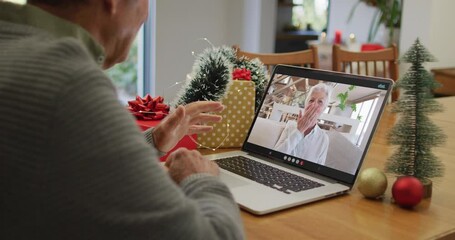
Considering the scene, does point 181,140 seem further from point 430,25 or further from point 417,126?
point 430,25

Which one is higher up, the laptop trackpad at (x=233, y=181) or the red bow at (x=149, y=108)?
the red bow at (x=149, y=108)

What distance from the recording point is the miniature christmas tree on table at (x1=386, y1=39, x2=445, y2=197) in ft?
3.74

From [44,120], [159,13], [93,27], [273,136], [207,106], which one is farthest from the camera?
[159,13]

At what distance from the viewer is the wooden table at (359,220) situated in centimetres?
94

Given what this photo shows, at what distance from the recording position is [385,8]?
4031 mm

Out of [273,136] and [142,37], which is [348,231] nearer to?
[273,136]

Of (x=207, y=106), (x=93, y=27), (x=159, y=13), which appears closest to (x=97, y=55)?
(x=93, y=27)

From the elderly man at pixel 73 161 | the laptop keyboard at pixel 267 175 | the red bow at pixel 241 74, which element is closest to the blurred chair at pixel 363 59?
the red bow at pixel 241 74

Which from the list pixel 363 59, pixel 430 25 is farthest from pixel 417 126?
pixel 430 25

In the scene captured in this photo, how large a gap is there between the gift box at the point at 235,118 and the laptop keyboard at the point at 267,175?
0.44 ft

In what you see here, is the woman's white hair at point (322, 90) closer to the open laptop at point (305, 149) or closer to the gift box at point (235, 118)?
the open laptop at point (305, 149)

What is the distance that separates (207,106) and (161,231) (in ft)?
2.20

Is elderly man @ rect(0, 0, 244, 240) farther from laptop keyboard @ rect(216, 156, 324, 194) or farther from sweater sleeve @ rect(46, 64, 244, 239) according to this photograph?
laptop keyboard @ rect(216, 156, 324, 194)

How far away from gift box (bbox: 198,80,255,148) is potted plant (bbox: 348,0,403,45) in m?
2.80
